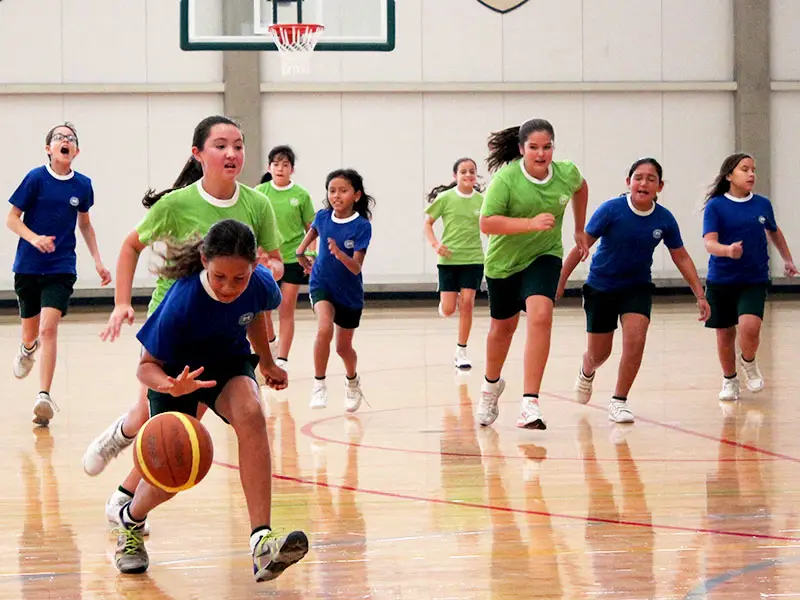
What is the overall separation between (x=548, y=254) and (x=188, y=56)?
10.8 metres

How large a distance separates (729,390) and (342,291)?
2.57 meters

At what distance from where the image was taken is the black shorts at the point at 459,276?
11047 millimetres

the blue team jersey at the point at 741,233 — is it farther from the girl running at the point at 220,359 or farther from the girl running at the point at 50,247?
the girl running at the point at 220,359

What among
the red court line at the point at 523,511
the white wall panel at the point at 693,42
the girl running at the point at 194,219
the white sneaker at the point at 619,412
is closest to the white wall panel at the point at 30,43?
the white wall panel at the point at 693,42

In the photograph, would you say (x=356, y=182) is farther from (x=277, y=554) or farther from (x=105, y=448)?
(x=277, y=554)

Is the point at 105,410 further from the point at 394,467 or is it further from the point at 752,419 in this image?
the point at 752,419

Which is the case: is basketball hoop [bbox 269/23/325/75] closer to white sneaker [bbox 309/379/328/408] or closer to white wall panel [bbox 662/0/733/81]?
white sneaker [bbox 309/379/328/408]

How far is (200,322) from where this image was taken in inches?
162

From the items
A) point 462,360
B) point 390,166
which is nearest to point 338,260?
point 462,360

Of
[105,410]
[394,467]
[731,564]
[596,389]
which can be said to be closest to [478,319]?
[596,389]

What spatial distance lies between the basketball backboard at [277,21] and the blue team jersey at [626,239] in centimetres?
387

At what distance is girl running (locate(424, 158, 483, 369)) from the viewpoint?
10.9 meters

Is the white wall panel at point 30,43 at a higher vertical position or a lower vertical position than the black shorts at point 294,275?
higher

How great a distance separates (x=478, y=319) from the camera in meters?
15.1
